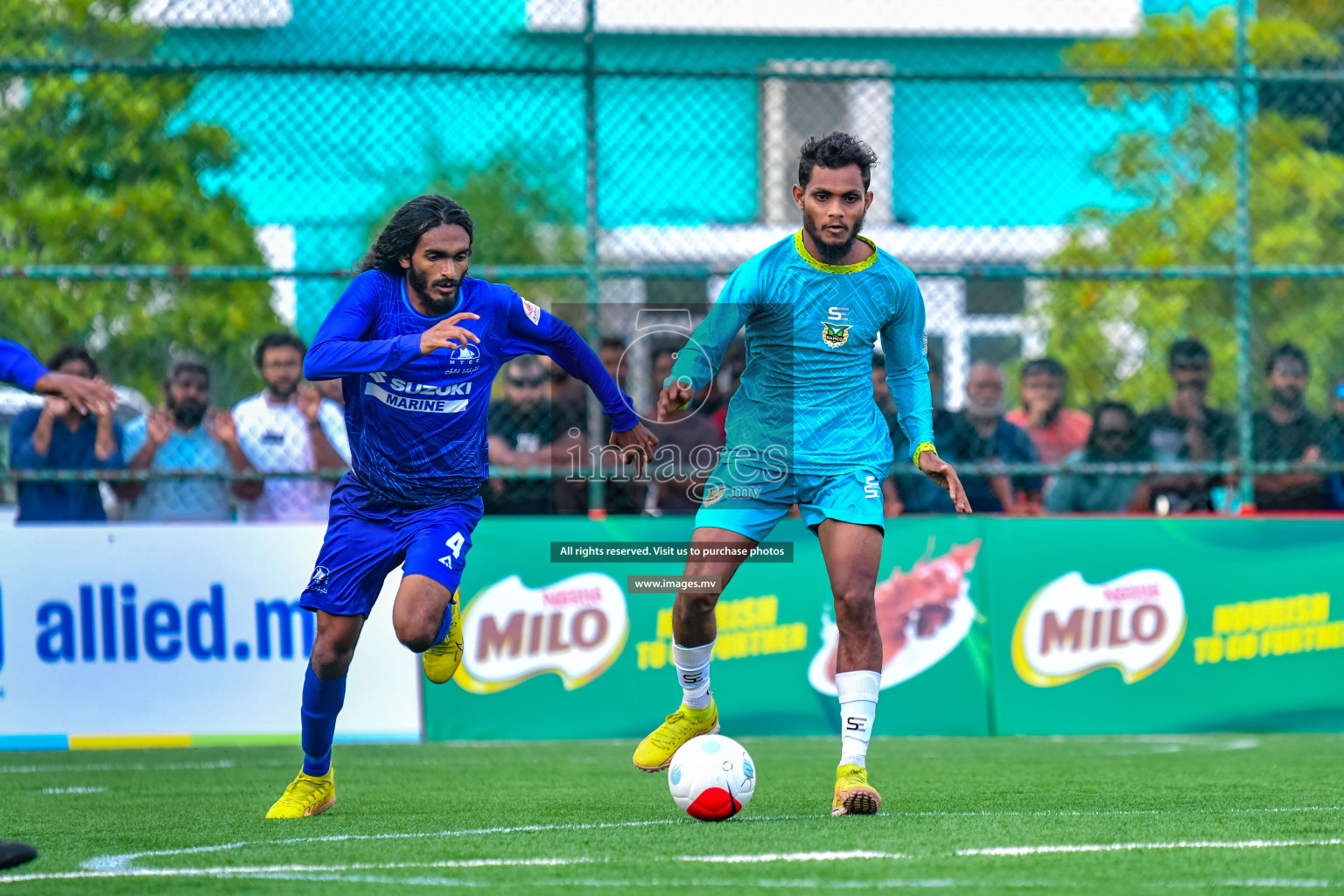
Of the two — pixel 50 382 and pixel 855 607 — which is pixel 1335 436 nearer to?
pixel 855 607

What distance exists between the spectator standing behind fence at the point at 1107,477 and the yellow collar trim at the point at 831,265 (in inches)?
145

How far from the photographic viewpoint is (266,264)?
1016 cm

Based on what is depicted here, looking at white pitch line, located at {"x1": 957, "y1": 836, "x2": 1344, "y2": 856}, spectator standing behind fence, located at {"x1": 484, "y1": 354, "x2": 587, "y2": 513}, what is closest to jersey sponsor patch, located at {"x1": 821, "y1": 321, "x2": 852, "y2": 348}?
white pitch line, located at {"x1": 957, "y1": 836, "x2": 1344, "y2": 856}

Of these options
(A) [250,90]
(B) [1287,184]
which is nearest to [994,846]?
(A) [250,90]

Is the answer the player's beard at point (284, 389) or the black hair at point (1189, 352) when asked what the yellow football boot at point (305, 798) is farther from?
the black hair at point (1189, 352)

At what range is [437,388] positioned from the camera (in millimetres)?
6133

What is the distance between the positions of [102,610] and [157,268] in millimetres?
1861

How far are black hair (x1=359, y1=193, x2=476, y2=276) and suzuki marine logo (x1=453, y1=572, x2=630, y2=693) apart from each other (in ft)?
11.1

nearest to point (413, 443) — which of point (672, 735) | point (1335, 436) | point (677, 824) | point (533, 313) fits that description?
point (533, 313)

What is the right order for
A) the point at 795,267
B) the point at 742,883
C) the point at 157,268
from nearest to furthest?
the point at 742,883
the point at 795,267
the point at 157,268

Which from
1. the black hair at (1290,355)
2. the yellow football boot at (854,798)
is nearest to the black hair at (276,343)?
the yellow football boot at (854,798)

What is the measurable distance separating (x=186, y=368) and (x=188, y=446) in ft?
1.41

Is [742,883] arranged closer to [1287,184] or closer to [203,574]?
[203,574]

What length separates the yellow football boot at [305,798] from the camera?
19.8 feet
